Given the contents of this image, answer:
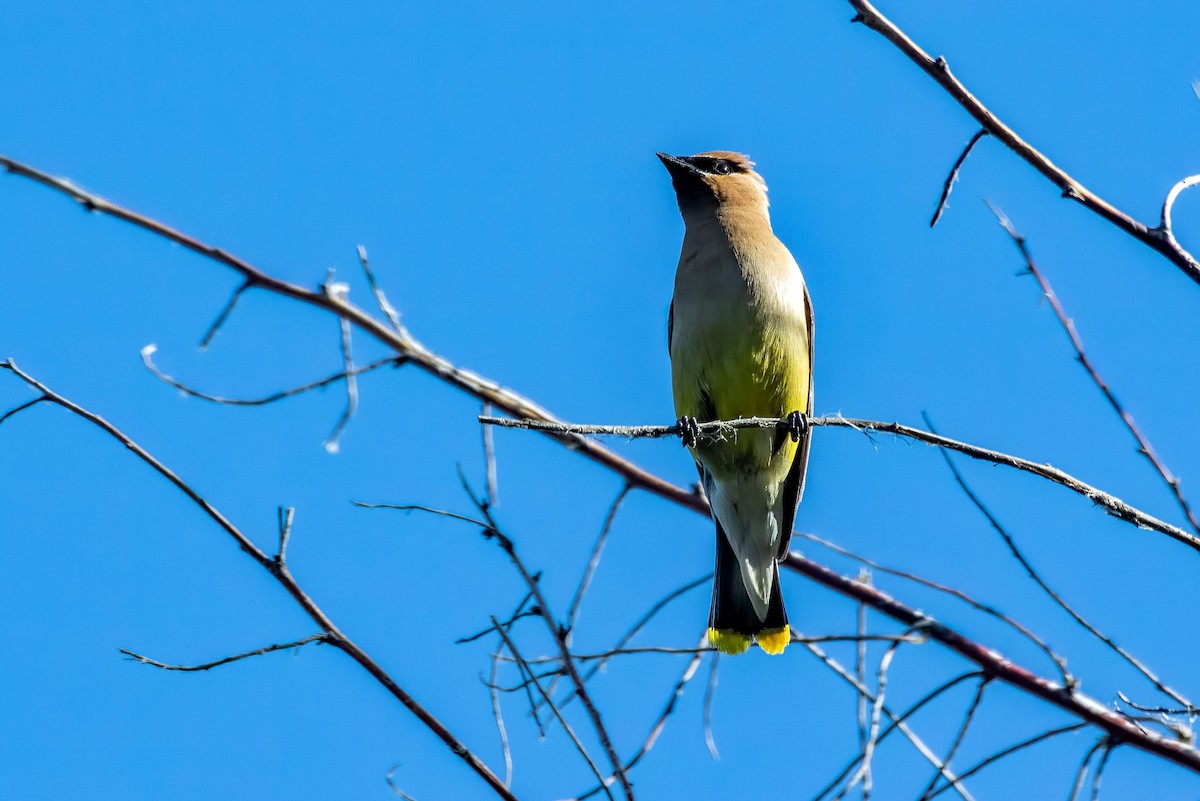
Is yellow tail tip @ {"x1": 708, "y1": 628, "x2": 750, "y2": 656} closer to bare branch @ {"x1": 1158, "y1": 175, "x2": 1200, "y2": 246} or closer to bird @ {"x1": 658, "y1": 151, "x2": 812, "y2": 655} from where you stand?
bird @ {"x1": 658, "y1": 151, "x2": 812, "y2": 655}

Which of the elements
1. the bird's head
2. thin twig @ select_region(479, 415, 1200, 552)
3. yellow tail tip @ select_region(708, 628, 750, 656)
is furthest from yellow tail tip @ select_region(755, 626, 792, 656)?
thin twig @ select_region(479, 415, 1200, 552)

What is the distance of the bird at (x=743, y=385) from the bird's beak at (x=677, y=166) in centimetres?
17

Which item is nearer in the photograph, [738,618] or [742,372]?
[742,372]

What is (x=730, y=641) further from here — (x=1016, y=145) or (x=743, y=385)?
(x=1016, y=145)

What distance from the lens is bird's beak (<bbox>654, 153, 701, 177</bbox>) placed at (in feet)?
20.4

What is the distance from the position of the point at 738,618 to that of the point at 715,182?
6.96ft

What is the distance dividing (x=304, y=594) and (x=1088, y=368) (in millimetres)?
2028

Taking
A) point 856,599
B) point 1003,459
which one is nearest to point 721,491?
point 856,599

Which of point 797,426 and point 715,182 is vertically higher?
point 715,182

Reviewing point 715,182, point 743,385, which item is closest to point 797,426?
point 743,385

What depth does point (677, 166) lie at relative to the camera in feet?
20.6

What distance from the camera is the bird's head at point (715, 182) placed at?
608 centimetres

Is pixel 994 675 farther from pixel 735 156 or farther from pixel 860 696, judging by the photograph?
pixel 735 156

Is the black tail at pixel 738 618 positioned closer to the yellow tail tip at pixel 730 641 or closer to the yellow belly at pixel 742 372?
the yellow tail tip at pixel 730 641
